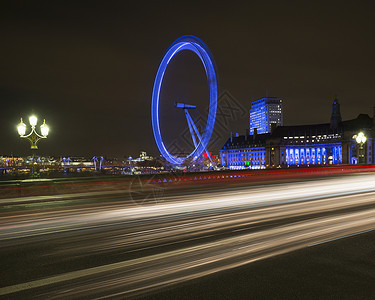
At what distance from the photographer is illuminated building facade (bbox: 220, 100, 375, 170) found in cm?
14962

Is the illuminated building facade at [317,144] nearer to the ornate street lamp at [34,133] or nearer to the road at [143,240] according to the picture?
the ornate street lamp at [34,133]

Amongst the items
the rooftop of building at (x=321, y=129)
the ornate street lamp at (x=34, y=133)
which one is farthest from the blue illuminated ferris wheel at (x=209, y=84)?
the rooftop of building at (x=321, y=129)

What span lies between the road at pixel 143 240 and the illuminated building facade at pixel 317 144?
14032 cm

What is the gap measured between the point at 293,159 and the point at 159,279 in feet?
586

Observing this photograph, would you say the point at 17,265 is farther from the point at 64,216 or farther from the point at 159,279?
the point at 64,216

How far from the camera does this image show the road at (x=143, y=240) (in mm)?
6105

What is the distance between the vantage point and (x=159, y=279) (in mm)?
6129

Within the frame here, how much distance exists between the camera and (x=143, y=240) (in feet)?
29.6

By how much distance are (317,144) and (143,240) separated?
6785 inches

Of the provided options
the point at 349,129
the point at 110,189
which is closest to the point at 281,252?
the point at 110,189

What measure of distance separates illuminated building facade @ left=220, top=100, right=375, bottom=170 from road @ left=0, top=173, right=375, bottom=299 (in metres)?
140

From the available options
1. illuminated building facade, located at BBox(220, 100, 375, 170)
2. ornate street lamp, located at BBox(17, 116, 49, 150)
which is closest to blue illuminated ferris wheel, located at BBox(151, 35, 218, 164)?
ornate street lamp, located at BBox(17, 116, 49, 150)

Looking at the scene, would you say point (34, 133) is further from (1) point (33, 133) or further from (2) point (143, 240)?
(2) point (143, 240)

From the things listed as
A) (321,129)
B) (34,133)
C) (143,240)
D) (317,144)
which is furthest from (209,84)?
(321,129)
